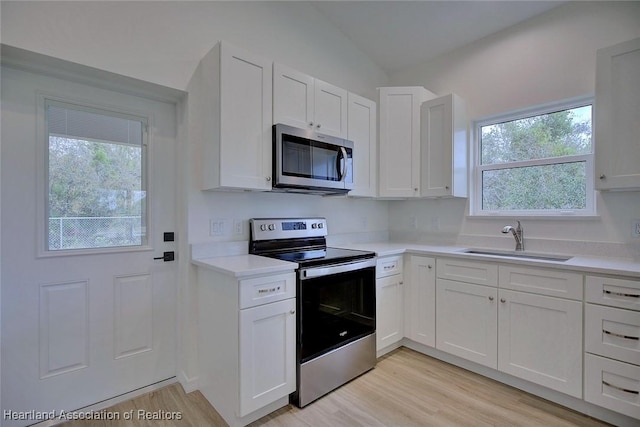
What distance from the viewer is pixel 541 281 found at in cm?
204

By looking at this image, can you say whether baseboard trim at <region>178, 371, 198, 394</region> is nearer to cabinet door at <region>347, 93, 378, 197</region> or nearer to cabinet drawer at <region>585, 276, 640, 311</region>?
cabinet door at <region>347, 93, 378, 197</region>

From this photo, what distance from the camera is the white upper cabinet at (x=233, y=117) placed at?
6.41 ft

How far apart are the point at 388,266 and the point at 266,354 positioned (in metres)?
1.26

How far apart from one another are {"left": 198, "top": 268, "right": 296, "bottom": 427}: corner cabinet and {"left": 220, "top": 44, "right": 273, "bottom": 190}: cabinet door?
0.66 meters

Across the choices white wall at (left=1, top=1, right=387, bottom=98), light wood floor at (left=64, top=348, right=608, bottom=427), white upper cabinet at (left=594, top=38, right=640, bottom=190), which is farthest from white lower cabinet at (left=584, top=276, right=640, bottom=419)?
white wall at (left=1, top=1, right=387, bottom=98)

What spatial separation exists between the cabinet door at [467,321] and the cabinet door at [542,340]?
61mm

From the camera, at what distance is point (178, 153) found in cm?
225

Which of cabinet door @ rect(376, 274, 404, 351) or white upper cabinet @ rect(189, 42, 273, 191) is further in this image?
cabinet door @ rect(376, 274, 404, 351)

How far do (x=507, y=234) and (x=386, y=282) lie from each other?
115 cm

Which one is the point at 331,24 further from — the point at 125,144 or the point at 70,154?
the point at 70,154

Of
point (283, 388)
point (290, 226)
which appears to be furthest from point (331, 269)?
point (283, 388)

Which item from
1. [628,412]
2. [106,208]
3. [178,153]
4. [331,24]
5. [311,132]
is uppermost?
[331,24]

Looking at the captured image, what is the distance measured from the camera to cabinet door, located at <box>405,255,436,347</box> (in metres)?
2.59

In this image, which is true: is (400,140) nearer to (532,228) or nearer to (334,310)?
(532,228)
